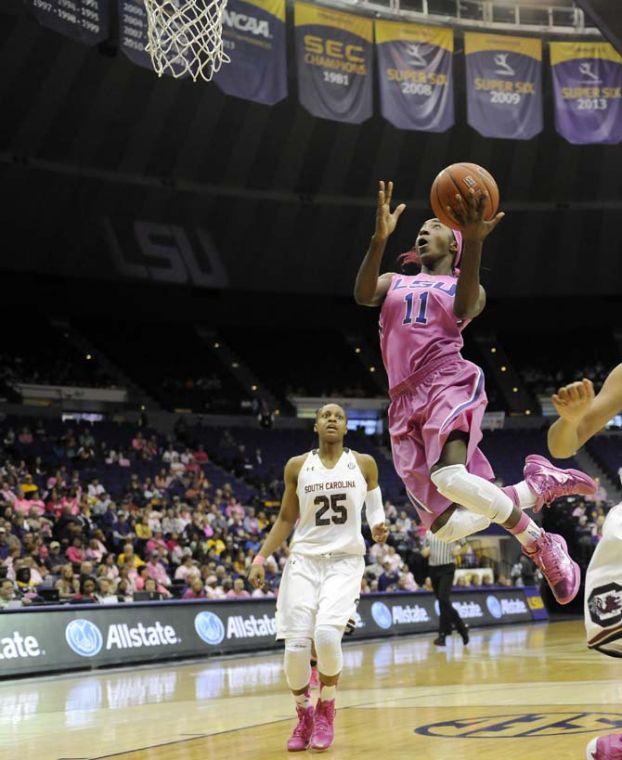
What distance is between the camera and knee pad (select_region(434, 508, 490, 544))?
588cm

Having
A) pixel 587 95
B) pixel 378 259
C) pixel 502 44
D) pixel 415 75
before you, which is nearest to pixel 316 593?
pixel 378 259

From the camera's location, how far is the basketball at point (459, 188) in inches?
222

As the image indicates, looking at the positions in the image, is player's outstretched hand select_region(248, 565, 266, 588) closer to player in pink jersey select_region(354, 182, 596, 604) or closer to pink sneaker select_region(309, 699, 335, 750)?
pink sneaker select_region(309, 699, 335, 750)

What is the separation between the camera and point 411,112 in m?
25.9

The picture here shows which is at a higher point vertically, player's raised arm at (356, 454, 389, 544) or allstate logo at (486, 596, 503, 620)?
player's raised arm at (356, 454, 389, 544)

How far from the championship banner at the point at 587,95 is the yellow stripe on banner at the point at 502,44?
0.69 metres

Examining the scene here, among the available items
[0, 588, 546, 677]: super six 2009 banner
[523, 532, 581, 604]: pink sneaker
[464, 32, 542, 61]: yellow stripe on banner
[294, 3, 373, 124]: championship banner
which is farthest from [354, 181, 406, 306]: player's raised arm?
[464, 32, 542, 61]: yellow stripe on banner

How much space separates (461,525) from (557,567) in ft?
1.83

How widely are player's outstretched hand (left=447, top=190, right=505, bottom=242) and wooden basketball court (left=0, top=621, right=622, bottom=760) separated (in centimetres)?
299

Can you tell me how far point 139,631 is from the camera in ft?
46.8

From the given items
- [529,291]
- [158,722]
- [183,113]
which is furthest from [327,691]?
[529,291]

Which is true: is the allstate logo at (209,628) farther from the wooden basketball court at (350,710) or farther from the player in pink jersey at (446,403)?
the player in pink jersey at (446,403)

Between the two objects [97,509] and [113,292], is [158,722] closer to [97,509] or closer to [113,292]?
[97,509]

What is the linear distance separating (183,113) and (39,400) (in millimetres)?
9957
